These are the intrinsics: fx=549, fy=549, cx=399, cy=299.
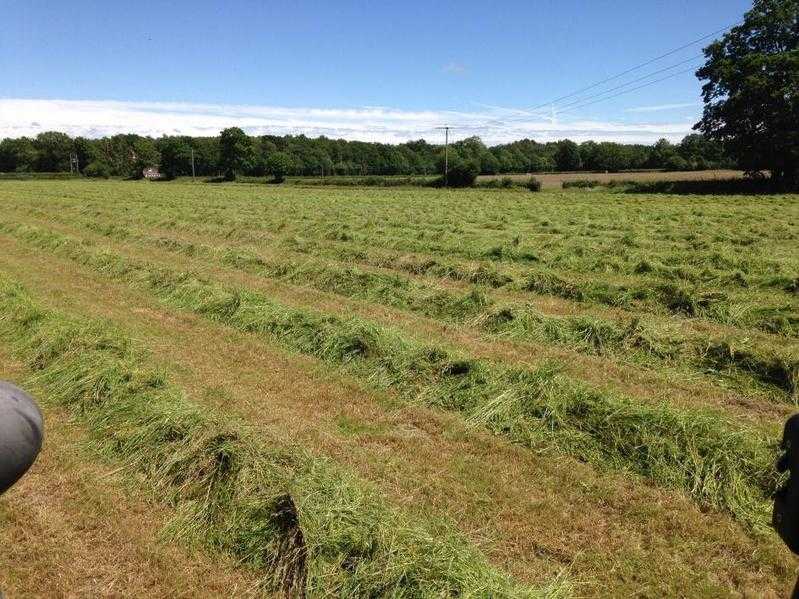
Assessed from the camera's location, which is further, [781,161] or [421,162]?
[421,162]

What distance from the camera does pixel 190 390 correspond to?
670 centimetres

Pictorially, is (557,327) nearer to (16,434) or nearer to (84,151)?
(16,434)

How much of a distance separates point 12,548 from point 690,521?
5.21 metres

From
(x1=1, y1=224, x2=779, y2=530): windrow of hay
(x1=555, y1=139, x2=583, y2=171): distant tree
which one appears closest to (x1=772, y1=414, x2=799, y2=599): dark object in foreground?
(x1=1, y1=224, x2=779, y2=530): windrow of hay

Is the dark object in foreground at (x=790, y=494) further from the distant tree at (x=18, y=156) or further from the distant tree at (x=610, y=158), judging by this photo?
the distant tree at (x=18, y=156)

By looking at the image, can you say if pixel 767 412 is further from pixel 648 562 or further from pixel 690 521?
pixel 648 562

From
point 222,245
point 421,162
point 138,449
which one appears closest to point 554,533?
point 138,449

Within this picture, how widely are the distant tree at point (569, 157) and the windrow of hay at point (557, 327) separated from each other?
94.8 metres

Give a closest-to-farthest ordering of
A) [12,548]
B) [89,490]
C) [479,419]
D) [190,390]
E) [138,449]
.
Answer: [12,548], [89,490], [138,449], [479,419], [190,390]

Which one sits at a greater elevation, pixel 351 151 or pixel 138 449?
pixel 351 151

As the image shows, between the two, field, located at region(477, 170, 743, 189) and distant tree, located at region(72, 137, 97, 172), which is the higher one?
distant tree, located at region(72, 137, 97, 172)

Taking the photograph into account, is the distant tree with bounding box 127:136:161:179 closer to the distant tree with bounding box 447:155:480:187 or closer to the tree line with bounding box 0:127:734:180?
the tree line with bounding box 0:127:734:180

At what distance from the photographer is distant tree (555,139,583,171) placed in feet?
324

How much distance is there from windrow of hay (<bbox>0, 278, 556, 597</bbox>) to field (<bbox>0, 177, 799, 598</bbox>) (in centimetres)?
2
